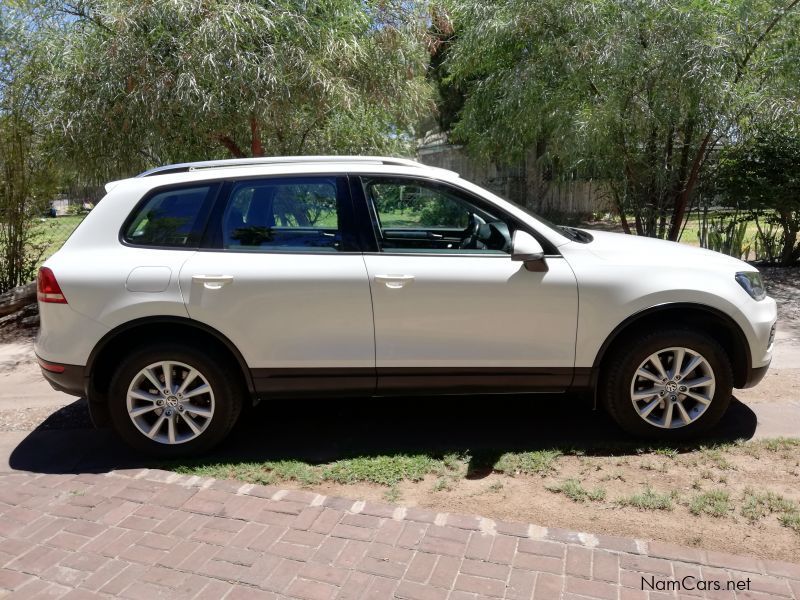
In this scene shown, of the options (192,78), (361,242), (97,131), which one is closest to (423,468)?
(361,242)

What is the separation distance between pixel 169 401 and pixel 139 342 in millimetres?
415

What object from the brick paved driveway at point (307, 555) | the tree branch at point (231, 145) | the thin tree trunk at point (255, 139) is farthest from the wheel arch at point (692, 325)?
the tree branch at point (231, 145)

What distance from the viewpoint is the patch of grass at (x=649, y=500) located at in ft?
11.7

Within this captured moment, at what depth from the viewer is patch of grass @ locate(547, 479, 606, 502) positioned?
12.0 ft

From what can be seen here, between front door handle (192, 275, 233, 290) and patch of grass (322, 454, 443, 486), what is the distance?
129 centimetres

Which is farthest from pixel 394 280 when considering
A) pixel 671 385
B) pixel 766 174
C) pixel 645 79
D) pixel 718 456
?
pixel 766 174

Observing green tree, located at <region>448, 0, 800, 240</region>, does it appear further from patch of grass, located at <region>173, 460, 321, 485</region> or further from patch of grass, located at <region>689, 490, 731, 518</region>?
patch of grass, located at <region>173, 460, 321, 485</region>

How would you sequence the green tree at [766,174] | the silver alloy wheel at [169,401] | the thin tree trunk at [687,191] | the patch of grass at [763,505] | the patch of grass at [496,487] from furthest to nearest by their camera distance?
the green tree at [766,174]
the thin tree trunk at [687,191]
the silver alloy wheel at [169,401]
the patch of grass at [496,487]
the patch of grass at [763,505]

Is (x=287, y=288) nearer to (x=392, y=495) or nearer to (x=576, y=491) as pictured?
(x=392, y=495)

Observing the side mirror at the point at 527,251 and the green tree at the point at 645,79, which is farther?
the green tree at the point at 645,79

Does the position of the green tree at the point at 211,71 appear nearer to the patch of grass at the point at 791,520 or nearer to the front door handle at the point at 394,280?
the front door handle at the point at 394,280

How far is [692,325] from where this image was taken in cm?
429

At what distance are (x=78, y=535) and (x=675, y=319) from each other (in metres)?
3.63

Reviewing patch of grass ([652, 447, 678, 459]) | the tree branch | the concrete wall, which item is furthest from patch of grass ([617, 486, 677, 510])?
the concrete wall
